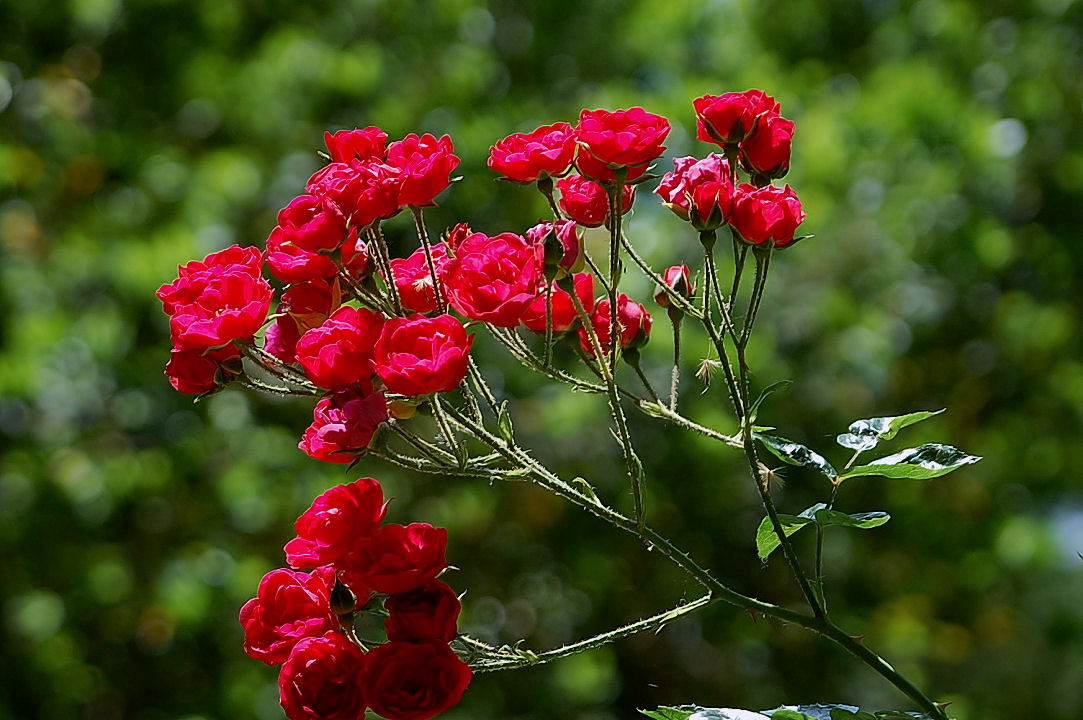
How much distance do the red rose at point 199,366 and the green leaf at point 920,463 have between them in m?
0.41

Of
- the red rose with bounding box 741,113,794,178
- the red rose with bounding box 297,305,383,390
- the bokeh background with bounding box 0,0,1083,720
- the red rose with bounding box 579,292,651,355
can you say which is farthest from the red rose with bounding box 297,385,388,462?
the bokeh background with bounding box 0,0,1083,720

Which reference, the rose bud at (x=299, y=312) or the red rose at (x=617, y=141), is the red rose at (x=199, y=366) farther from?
the red rose at (x=617, y=141)

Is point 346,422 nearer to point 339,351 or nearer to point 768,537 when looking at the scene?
point 339,351

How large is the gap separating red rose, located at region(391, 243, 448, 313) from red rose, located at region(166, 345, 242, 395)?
0.12 m

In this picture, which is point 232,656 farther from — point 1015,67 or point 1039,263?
point 1015,67

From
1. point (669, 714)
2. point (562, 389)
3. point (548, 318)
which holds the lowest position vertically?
point (562, 389)

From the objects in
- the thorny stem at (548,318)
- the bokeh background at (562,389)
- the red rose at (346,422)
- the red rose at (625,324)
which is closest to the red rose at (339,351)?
the red rose at (346,422)

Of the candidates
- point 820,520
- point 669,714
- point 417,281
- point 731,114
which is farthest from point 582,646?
point 731,114

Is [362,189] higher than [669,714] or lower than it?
higher

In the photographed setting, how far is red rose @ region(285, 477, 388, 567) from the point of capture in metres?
0.75

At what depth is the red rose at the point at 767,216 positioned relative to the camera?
780mm

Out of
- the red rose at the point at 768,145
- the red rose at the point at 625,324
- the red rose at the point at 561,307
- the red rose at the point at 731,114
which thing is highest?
the red rose at the point at 731,114

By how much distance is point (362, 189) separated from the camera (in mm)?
763

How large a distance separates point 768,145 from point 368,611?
0.42 m
